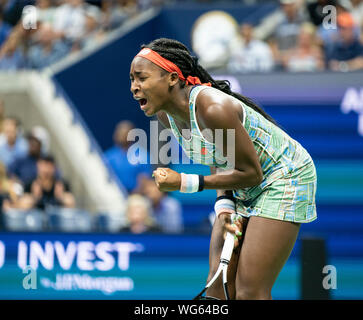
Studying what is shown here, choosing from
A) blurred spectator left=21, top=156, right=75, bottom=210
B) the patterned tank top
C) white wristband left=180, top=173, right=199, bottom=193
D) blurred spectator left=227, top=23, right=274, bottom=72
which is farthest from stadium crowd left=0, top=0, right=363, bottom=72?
white wristband left=180, top=173, right=199, bottom=193

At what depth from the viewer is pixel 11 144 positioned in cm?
981

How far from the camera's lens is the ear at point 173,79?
444cm

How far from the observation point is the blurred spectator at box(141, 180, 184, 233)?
851 cm

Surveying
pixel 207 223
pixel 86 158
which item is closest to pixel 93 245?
pixel 207 223

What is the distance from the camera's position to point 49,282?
7.89 m

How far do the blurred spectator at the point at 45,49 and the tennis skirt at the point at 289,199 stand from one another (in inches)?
289

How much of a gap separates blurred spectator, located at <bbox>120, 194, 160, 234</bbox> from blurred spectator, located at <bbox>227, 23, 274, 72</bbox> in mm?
2149

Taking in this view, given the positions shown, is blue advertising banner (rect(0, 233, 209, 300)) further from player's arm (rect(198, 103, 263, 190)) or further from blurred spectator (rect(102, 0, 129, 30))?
blurred spectator (rect(102, 0, 129, 30))

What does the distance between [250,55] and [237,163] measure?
5.68 meters

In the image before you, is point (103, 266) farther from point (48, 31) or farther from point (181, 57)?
point (48, 31)
